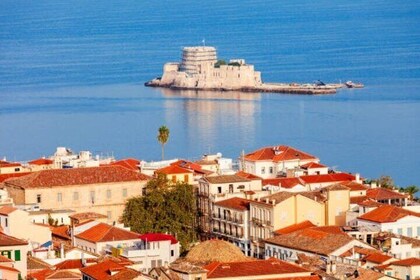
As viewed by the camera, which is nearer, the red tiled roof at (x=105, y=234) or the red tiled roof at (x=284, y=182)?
the red tiled roof at (x=105, y=234)

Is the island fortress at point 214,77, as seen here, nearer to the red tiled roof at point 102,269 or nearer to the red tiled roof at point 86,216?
the red tiled roof at point 86,216

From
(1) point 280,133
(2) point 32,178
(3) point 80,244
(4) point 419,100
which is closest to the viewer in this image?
(3) point 80,244

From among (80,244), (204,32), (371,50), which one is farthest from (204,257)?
(204,32)

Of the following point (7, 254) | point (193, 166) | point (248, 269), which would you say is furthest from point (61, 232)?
point (193, 166)

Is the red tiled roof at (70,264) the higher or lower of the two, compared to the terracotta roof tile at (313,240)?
higher

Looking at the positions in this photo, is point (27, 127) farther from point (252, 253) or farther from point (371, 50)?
point (371, 50)

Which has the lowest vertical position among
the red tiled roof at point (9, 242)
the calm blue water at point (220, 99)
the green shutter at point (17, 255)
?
the calm blue water at point (220, 99)

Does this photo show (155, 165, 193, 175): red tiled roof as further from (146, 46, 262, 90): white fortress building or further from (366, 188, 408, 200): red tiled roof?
(146, 46, 262, 90): white fortress building

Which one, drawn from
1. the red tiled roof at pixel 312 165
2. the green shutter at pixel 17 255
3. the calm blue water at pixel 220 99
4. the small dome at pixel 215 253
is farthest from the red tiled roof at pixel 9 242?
the calm blue water at pixel 220 99
